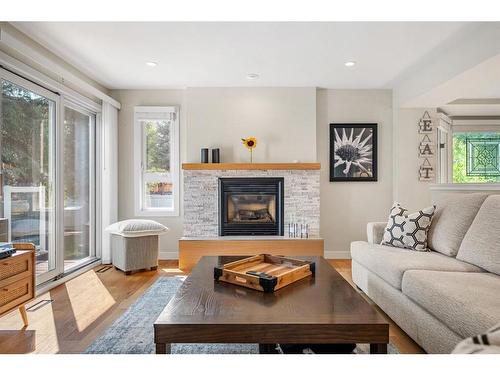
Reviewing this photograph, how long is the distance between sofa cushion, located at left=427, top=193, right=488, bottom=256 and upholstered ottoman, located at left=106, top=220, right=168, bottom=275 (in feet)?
9.59

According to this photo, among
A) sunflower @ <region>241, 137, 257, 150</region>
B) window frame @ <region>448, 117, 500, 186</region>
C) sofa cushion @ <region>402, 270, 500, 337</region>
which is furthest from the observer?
window frame @ <region>448, 117, 500, 186</region>

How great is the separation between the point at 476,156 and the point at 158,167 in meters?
4.84

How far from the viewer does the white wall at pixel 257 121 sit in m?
4.54

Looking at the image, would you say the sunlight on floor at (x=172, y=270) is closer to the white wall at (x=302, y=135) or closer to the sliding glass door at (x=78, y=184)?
the white wall at (x=302, y=135)

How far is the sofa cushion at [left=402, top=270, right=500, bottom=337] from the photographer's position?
1.44m

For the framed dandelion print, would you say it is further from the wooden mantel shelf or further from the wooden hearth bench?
the wooden hearth bench

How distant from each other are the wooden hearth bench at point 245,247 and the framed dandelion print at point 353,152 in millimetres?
1108

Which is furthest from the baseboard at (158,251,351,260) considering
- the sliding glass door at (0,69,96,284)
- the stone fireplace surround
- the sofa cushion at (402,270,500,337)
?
the sofa cushion at (402,270,500,337)

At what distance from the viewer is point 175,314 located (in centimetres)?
141

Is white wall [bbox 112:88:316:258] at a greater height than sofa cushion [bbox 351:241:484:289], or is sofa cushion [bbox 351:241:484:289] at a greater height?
white wall [bbox 112:88:316:258]

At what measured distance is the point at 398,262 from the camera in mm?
2352

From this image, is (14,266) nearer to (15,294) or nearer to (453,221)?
(15,294)
